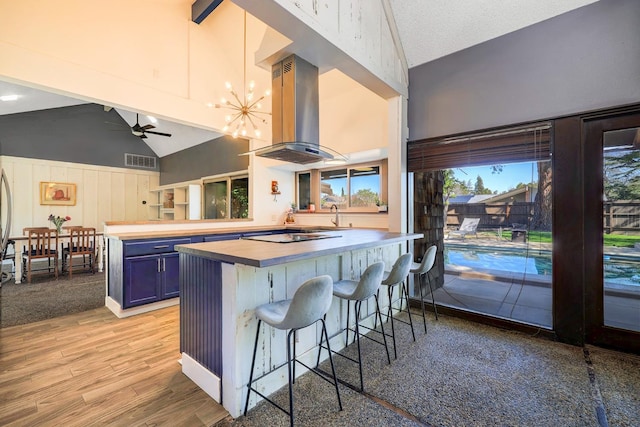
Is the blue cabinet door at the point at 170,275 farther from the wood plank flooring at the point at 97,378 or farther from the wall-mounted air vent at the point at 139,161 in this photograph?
the wall-mounted air vent at the point at 139,161

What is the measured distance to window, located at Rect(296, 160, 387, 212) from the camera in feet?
14.5

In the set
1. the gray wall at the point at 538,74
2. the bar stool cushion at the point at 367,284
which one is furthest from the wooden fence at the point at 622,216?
the bar stool cushion at the point at 367,284

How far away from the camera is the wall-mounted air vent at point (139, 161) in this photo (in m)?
8.30

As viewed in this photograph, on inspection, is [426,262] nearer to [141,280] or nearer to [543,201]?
[543,201]

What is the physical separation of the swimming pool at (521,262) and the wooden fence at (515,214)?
28 cm

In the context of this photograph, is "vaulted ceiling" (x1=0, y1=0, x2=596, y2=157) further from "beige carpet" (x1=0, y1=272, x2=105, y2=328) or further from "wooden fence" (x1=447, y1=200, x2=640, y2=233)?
"beige carpet" (x1=0, y1=272, x2=105, y2=328)

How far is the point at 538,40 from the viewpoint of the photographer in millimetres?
2578

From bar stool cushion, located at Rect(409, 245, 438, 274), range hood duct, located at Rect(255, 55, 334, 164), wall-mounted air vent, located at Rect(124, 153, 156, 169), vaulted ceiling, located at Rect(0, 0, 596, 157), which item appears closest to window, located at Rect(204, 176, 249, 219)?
wall-mounted air vent, located at Rect(124, 153, 156, 169)

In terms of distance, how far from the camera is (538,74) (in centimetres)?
259

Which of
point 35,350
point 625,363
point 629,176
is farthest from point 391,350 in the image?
A: point 35,350

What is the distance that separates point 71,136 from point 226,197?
4.56 metres

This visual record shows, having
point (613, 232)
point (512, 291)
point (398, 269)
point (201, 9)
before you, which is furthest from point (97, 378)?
point (201, 9)

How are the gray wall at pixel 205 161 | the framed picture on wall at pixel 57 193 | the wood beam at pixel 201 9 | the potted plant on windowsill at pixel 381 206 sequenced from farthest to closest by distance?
the framed picture on wall at pixel 57 193
the gray wall at pixel 205 161
the potted plant on windowsill at pixel 381 206
the wood beam at pixel 201 9

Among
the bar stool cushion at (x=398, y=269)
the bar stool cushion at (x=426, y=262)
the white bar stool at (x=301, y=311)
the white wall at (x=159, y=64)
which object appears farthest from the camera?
the white wall at (x=159, y=64)
